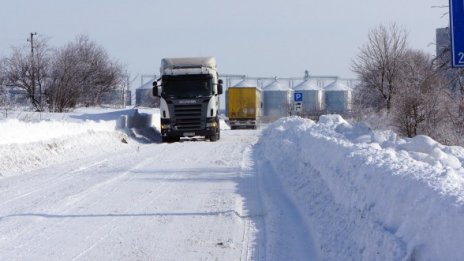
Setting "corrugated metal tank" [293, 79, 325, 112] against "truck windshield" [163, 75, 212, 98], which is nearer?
"truck windshield" [163, 75, 212, 98]

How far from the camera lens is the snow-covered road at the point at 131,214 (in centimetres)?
837

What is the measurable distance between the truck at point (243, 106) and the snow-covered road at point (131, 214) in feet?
128

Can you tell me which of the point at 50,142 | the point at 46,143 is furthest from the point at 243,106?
the point at 46,143

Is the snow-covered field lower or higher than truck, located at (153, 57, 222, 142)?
lower

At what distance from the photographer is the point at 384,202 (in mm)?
6996

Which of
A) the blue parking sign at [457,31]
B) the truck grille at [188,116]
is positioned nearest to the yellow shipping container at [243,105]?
the truck grille at [188,116]

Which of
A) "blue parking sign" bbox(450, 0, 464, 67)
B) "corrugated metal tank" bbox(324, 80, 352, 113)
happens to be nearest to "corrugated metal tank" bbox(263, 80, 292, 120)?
"corrugated metal tank" bbox(324, 80, 352, 113)

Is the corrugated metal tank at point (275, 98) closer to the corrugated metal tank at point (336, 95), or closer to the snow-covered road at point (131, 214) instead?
the corrugated metal tank at point (336, 95)

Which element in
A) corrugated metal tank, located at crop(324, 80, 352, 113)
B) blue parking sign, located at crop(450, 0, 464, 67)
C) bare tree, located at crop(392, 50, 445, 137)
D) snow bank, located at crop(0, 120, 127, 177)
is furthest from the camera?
corrugated metal tank, located at crop(324, 80, 352, 113)

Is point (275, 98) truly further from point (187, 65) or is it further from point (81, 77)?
point (187, 65)

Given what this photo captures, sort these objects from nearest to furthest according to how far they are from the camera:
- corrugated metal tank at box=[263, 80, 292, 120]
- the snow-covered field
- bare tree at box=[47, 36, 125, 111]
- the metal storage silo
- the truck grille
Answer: the snow-covered field → the truck grille → bare tree at box=[47, 36, 125, 111] → the metal storage silo → corrugated metal tank at box=[263, 80, 292, 120]

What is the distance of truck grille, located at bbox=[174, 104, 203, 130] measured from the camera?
105 ft

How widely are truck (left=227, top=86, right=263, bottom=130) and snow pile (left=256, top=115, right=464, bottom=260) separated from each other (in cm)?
4422

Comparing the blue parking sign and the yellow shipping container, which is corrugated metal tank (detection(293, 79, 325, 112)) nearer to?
the yellow shipping container
